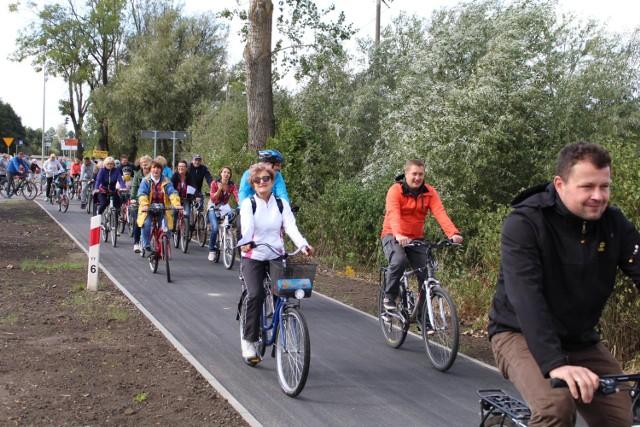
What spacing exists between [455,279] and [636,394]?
24.5 ft

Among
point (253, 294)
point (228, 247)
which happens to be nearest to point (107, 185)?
point (228, 247)

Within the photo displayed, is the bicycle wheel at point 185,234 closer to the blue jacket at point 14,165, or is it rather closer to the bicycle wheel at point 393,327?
the bicycle wheel at point 393,327

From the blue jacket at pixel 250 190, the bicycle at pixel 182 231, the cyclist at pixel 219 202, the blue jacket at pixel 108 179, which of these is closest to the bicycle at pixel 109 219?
the blue jacket at pixel 108 179

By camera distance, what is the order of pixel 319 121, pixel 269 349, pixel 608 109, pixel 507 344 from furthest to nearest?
pixel 319 121, pixel 608 109, pixel 269 349, pixel 507 344

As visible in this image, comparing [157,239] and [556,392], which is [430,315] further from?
[157,239]

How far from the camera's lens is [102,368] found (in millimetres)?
7148

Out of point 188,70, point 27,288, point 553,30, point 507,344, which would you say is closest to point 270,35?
point 553,30

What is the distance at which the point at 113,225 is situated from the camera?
1739cm

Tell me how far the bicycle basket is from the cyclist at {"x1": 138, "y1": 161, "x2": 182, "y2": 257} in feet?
22.1

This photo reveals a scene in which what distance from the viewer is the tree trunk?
62.4 ft

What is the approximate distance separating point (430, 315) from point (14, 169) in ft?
92.7

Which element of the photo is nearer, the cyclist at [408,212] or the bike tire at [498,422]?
the bike tire at [498,422]

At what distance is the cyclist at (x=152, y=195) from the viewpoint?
13117mm

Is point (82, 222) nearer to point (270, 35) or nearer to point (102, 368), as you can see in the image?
point (270, 35)
